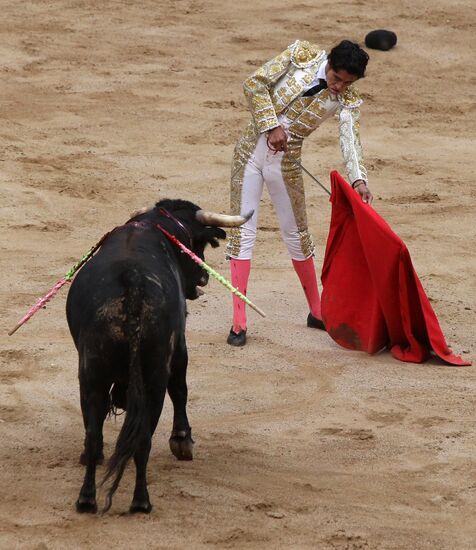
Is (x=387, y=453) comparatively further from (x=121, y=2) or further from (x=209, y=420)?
(x=121, y=2)

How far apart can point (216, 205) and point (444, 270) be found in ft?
5.18

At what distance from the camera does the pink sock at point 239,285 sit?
655 cm

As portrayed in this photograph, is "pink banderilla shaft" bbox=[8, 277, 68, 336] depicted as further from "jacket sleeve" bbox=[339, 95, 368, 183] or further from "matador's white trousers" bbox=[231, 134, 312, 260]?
"jacket sleeve" bbox=[339, 95, 368, 183]

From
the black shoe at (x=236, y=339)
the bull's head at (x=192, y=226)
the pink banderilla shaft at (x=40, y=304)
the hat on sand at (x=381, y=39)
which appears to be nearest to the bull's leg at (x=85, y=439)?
the pink banderilla shaft at (x=40, y=304)

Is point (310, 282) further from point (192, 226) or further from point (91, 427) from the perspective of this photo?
point (91, 427)

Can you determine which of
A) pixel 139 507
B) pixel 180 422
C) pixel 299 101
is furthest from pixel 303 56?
pixel 139 507

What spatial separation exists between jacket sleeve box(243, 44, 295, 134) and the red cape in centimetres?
50

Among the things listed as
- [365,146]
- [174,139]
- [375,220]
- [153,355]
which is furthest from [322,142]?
[153,355]

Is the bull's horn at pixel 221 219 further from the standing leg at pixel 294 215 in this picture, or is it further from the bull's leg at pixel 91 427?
the standing leg at pixel 294 215

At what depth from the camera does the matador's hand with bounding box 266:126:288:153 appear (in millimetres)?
6273

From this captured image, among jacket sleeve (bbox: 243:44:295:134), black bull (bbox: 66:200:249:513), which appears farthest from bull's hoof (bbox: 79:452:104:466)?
jacket sleeve (bbox: 243:44:295:134)

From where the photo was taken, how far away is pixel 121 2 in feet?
37.6

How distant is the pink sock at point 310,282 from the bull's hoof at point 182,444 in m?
1.85

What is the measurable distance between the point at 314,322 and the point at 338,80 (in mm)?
1285
